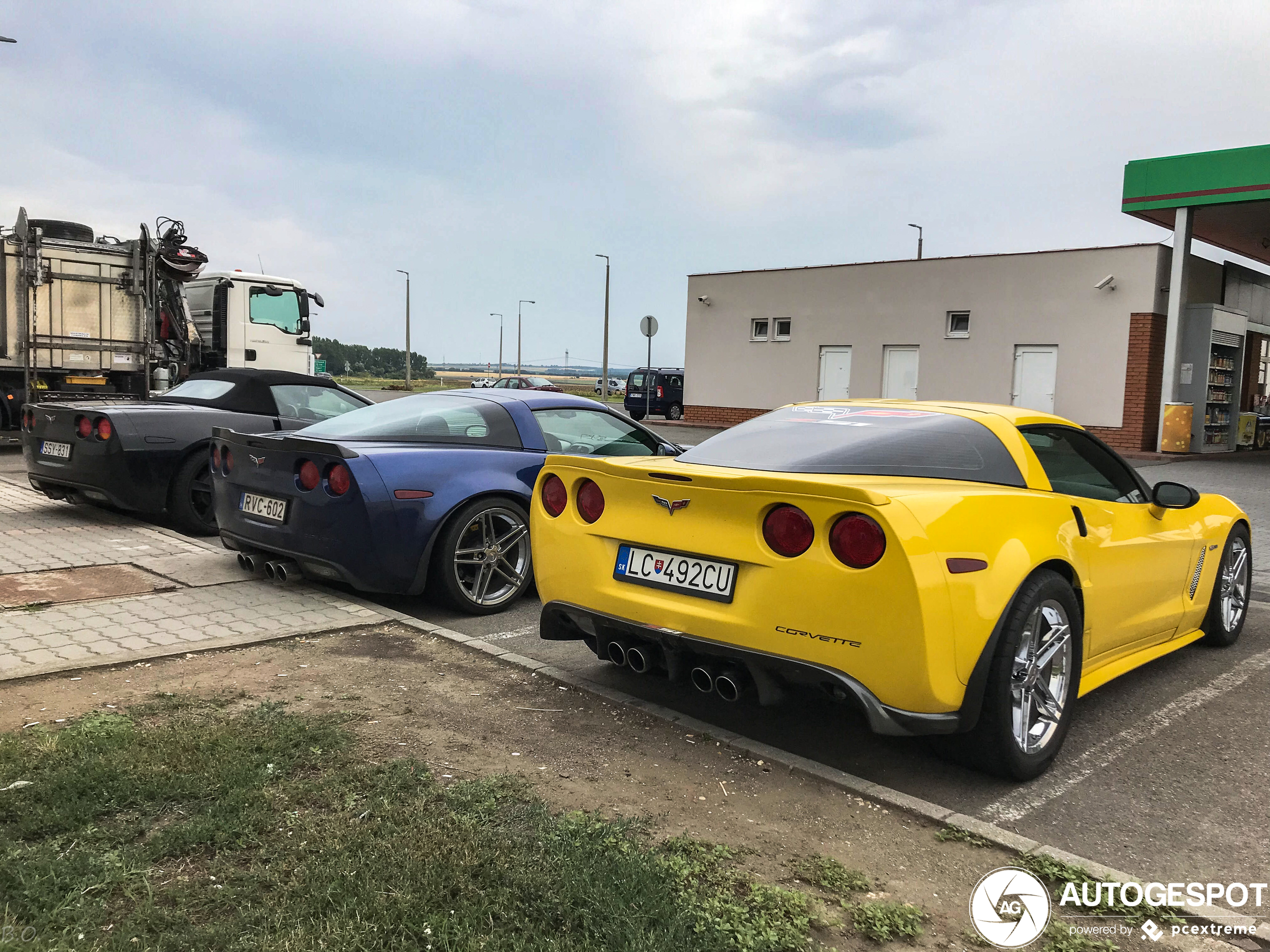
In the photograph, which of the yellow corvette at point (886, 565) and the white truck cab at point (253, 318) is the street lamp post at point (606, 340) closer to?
the white truck cab at point (253, 318)

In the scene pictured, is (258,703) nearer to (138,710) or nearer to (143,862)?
(138,710)

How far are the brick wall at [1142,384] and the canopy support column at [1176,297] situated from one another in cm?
75

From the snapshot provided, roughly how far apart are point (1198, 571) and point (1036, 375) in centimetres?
1983

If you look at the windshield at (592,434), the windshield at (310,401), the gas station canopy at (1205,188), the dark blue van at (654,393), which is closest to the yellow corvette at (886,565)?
the windshield at (592,434)

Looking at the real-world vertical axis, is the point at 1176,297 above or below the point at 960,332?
above

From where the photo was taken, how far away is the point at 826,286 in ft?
88.7

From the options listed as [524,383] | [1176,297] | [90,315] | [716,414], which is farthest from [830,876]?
[524,383]

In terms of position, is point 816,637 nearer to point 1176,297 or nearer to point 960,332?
point 1176,297

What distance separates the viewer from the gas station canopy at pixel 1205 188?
1892 cm

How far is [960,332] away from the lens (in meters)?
24.9

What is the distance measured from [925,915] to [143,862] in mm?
2026

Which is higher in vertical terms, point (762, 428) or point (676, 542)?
point (762, 428)

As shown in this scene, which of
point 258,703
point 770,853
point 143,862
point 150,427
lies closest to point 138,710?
point 258,703

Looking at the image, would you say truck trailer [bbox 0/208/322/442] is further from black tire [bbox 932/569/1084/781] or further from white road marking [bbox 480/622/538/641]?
black tire [bbox 932/569/1084/781]
